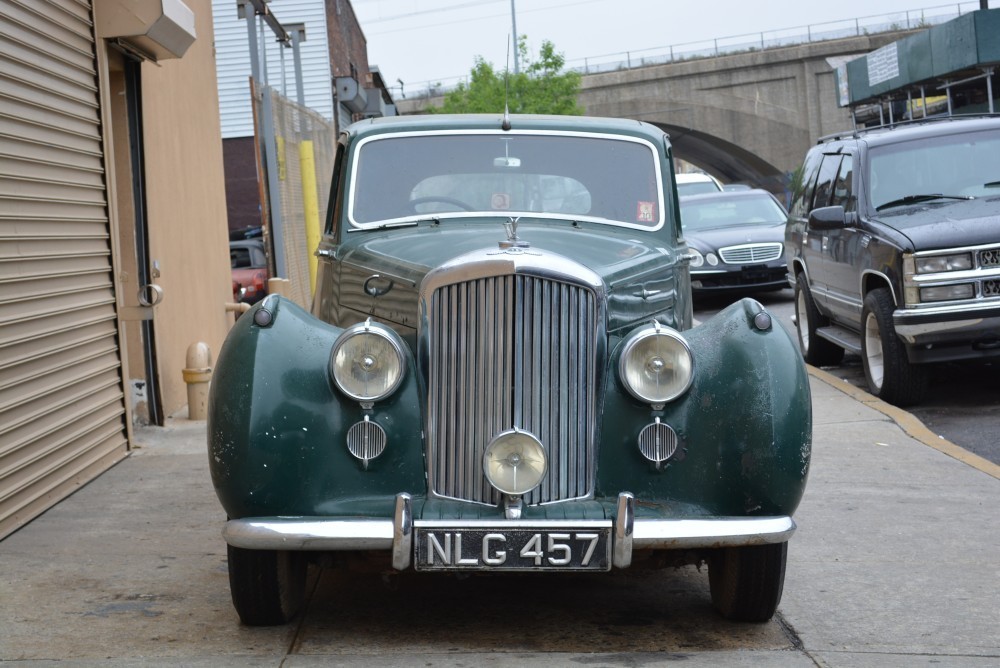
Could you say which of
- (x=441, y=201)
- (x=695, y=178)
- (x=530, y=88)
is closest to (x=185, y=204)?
(x=441, y=201)

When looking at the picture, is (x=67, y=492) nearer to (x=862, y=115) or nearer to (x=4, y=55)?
(x=4, y=55)

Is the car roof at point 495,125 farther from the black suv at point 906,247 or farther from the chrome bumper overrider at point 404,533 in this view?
the black suv at point 906,247

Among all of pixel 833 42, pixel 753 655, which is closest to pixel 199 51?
pixel 753 655

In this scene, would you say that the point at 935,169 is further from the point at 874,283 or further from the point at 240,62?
the point at 240,62

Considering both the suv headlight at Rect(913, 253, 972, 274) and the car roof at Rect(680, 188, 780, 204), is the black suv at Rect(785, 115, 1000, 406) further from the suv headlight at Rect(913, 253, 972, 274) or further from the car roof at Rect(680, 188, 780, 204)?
the car roof at Rect(680, 188, 780, 204)

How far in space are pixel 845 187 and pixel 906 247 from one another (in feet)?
5.21

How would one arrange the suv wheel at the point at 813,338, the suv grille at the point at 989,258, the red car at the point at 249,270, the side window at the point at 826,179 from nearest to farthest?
the suv grille at the point at 989,258, the side window at the point at 826,179, the suv wheel at the point at 813,338, the red car at the point at 249,270

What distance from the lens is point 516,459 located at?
4043mm

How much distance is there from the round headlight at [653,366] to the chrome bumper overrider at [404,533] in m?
0.40

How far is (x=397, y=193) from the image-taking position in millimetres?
5758

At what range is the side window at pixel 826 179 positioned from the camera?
10.6 metres

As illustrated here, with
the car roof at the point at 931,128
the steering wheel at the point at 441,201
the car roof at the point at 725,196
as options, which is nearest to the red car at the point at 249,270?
the car roof at the point at 725,196

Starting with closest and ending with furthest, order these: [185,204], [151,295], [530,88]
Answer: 1. [151,295]
2. [185,204]
3. [530,88]

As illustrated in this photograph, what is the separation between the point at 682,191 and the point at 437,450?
57.2 feet
